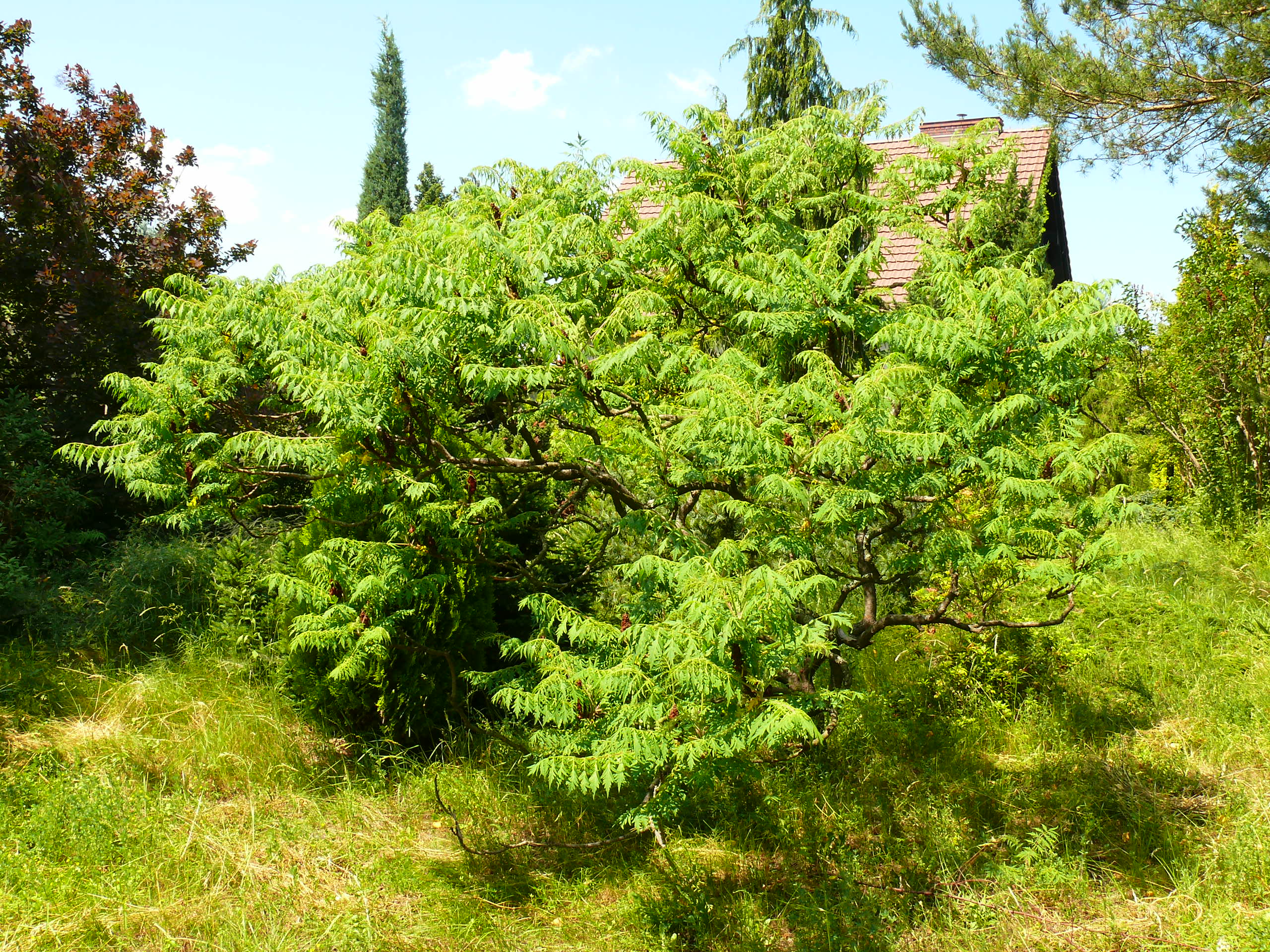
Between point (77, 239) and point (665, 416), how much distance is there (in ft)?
22.3

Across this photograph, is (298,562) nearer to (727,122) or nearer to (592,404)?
(592,404)

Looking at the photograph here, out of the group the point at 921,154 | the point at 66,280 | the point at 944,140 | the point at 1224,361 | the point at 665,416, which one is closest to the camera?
→ the point at 665,416

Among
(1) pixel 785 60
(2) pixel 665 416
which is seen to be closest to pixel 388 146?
(1) pixel 785 60

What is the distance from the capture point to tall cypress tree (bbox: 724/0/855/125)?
12172mm

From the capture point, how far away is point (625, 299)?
4.45 meters

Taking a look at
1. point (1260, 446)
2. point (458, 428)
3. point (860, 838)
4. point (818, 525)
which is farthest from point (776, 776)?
point (1260, 446)

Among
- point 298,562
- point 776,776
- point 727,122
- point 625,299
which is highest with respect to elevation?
point 727,122

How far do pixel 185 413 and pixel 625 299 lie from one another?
7.70 ft

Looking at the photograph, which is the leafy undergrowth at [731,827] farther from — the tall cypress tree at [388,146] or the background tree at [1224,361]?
the tall cypress tree at [388,146]

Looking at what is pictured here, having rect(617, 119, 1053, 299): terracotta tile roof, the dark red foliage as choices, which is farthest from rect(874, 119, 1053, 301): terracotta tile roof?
the dark red foliage

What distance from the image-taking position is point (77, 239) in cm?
851

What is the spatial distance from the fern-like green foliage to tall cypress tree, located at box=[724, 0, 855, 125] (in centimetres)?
714

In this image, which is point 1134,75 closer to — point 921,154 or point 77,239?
point 921,154

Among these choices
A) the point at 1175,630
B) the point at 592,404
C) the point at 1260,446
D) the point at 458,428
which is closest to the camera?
the point at 592,404
